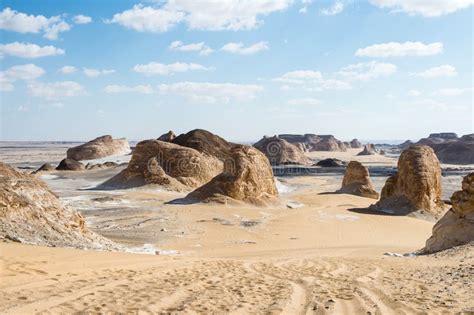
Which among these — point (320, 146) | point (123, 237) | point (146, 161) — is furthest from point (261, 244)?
point (320, 146)

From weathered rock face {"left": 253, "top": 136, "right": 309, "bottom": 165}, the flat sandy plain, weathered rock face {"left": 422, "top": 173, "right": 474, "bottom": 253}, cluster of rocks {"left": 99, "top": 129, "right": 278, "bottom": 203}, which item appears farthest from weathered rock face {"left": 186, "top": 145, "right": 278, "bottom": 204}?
weathered rock face {"left": 253, "top": 136, "right": 309, "bottom": 165}

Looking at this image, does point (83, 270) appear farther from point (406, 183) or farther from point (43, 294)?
point (406, 183)

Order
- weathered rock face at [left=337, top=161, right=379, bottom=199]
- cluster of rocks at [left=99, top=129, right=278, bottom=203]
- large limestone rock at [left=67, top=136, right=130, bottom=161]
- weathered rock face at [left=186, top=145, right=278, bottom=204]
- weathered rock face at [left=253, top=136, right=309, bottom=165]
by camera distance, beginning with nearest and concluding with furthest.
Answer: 1. weathered rock face at [left=186, top=145, right=278, bottom=204]
2. cluster of rocks at [left=99, top=129, right=278, bottom=203]
3. weathered rock face at [left=337, top=161, right=379, bottom=199]
4. large limestone rock at [left=67, top=136, right=130, bottom=161]
5. weathered rock face at [left=253, top=136, right=309, bottom=165]

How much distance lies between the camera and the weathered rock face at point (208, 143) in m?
29.6

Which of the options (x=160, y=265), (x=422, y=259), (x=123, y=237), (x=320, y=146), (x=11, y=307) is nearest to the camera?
(x=11, y=307)

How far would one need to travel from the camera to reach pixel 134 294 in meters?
5.51

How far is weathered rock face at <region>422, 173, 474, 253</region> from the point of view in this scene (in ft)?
34.7

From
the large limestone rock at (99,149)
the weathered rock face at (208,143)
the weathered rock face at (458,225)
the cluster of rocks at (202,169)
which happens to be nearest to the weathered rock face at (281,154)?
the large limestone rock at (99,149)

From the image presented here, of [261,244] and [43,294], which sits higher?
[43,294]

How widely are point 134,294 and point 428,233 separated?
42.9 feet

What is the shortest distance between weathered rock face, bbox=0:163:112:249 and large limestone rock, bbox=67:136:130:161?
3970cm

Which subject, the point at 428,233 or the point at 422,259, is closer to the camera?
the point at 422,259

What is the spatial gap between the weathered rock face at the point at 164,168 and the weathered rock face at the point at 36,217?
48.8 feet

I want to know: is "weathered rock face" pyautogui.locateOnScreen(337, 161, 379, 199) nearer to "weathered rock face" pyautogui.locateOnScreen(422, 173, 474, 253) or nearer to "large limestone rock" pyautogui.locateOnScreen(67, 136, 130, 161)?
"weathered rock face" pyautogui.locateOnScreen(422, 173, 474, 253)
